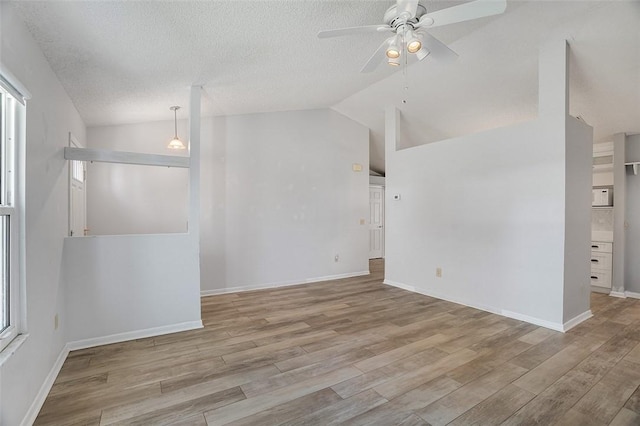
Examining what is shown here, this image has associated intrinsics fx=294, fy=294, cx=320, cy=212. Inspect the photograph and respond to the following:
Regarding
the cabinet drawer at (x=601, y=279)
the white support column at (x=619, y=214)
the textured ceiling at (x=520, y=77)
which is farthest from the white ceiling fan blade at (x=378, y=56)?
the cabinet drawer at (x=601, y=279)

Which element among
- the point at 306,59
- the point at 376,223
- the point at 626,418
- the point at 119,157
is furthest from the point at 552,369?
the point at 376,223

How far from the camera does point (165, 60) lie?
269 cm

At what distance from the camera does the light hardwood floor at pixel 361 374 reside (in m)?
1.81

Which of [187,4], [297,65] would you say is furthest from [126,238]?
[297,65]

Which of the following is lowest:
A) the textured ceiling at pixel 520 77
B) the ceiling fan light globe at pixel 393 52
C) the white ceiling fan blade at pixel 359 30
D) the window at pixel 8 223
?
the window at pixel 8 223

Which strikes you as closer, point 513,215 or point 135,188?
point 513,215

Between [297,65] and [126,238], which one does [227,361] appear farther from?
[297,65]

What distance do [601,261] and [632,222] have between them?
2.35 feet

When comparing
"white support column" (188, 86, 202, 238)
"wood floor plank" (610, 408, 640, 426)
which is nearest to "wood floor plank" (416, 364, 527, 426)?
"wood floor plank" (610, 408, 640, 426)

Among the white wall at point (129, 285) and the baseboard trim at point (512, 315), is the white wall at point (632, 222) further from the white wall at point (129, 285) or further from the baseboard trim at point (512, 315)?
the white wall at point (129, 285)

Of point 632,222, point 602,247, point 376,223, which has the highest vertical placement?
point 632,222

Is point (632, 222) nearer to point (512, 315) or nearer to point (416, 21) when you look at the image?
point (512, 315)

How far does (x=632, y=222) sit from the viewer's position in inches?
175

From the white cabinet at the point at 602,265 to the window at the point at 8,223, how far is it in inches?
267
